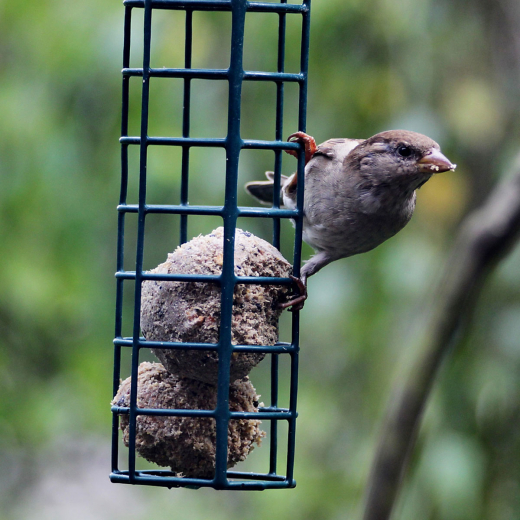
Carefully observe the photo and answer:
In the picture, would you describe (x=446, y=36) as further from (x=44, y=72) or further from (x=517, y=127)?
(x=44, y=72)

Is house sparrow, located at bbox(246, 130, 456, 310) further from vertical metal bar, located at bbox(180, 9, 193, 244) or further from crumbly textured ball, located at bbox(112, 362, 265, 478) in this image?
crumbly textured ball, located at bbox(112, 362, 265, 478)

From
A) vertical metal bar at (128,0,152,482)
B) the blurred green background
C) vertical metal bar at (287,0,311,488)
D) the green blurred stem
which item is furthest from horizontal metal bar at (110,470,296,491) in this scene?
the blurred green background

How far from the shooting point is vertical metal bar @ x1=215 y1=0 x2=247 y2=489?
271 cm

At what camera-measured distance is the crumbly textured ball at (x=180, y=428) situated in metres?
2.84

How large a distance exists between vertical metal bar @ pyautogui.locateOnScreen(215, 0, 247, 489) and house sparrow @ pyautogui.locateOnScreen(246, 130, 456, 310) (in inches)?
33.4

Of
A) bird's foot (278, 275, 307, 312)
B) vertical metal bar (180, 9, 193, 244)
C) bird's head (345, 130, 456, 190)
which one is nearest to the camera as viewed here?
bird's foot (278, 275, 307, 312)

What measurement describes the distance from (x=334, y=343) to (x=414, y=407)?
2200 millimetres

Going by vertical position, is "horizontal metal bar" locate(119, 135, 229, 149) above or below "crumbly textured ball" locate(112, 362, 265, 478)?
above

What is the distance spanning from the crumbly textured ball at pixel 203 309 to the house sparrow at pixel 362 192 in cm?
67

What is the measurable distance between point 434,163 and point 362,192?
427 millimetres

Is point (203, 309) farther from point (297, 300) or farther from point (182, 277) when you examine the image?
point (297, 300)

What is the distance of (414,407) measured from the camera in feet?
8.75

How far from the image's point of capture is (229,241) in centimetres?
276

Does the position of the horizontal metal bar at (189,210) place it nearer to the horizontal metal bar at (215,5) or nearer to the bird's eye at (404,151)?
the horizontal metal bar at (215,5)
